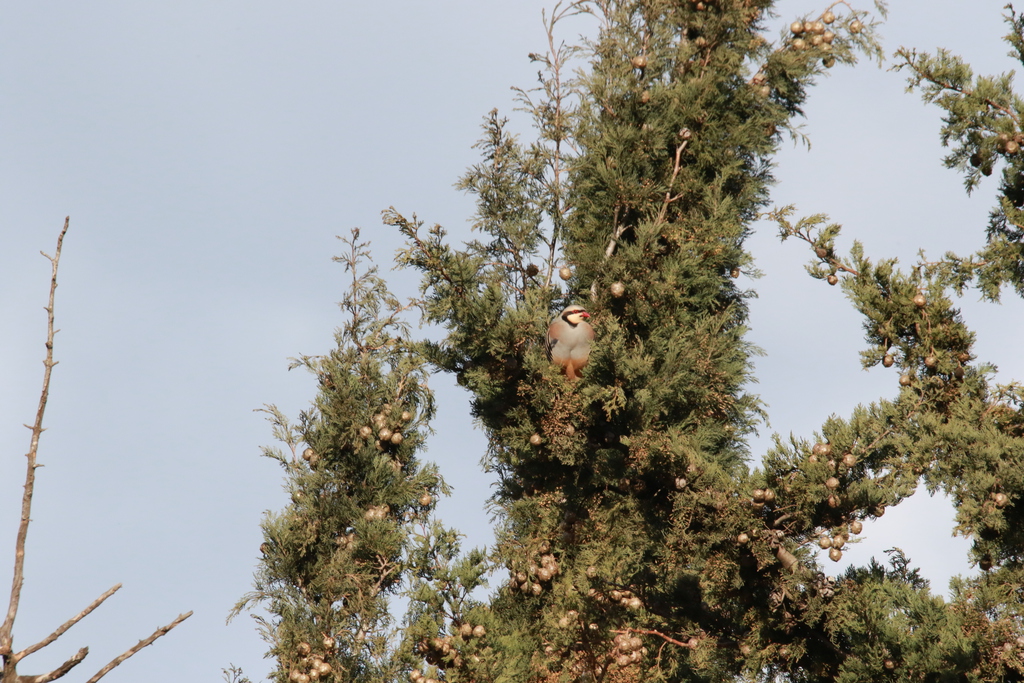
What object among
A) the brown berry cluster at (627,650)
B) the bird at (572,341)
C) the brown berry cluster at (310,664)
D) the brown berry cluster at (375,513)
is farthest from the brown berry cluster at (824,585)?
the brown berry cluster at (310,664)

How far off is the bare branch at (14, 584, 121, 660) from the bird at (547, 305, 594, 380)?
4027 millimetres

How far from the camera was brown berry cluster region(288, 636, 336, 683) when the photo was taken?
6.55 m

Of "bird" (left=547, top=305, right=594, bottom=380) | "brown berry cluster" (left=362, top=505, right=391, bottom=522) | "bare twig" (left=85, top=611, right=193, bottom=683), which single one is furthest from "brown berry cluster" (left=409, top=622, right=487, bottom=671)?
"bare twig" (left=85, top=611, right=193, bottom=683)

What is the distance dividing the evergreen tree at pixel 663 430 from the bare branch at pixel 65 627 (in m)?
3.59

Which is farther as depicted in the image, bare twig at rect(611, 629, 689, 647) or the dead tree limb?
bare twig at rect(611, 629, 689, 647)

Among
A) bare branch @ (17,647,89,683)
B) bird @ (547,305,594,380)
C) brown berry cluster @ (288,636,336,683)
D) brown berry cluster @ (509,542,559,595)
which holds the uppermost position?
bird @ (547,305,594,380)

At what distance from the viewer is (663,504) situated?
6609 millimetres

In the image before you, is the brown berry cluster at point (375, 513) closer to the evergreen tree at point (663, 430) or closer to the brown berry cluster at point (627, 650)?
the evergreen tree at point (663, 430)

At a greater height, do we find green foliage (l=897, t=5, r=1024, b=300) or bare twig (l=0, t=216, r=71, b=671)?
green foliage (l=897, t=5, r=1024, b=300)

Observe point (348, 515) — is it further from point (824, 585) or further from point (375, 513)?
point (824, 585)

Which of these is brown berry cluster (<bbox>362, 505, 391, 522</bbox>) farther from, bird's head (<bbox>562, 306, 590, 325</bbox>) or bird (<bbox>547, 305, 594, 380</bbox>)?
bird's head (<bbox>562, 306, 590, 325</bbox>)

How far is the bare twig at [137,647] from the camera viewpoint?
290 centimetres

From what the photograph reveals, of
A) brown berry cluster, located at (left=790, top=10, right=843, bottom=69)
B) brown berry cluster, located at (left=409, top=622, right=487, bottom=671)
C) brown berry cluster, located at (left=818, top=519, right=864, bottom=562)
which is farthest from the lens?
brown berry cluster, located at (left=790, top=10, right=843, bottom=69)

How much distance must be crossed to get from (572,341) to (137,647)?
Answer: 13.6 ft
